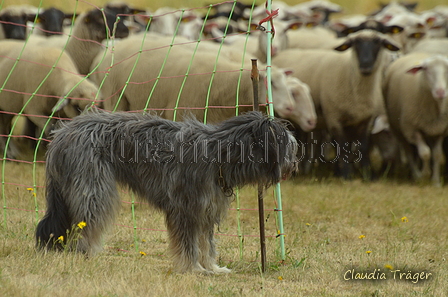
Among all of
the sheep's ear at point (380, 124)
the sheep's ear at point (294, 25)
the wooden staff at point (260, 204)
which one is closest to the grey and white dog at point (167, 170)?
the wooden staff at point (260, 204)

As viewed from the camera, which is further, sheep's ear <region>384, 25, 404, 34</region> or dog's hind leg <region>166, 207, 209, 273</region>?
sheep's ear <region>384, 25, 404, 34</region>

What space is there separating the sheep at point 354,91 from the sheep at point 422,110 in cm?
33

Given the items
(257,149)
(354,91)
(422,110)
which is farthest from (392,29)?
(257,149)

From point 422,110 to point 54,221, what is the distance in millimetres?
6048

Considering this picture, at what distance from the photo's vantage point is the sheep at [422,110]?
8719 millimetres

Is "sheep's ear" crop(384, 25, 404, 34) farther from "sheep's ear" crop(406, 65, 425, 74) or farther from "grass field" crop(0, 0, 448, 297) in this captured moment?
"grass field" crop(0, 0, 448, 297)

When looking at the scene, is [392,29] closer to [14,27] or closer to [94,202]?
[14,27]

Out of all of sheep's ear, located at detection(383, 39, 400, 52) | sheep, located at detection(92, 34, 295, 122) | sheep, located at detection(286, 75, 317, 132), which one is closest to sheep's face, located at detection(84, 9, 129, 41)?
sheep, located at detection(92, 34, 295, 122)

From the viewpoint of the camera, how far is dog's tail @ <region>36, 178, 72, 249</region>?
4387mm

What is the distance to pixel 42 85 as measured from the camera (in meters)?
8.06

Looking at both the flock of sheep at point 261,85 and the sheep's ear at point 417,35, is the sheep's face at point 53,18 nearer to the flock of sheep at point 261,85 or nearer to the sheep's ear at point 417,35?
the flock of sheep at point 261,85

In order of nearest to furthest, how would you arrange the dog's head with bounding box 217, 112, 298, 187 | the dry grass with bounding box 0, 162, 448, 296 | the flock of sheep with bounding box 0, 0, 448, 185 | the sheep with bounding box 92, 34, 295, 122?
the dry grass with bounding box 0, 162, 448, 296 → the dog's head with bounding box 217, 112, 298, 187 → the sheep with bounding box 92, 34, 295, 122 → the flock of sheep with bounding box 0, 0, 448, 185

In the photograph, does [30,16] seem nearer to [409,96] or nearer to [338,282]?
[409,96]

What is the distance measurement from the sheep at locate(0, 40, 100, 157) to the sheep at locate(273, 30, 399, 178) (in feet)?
11.5
